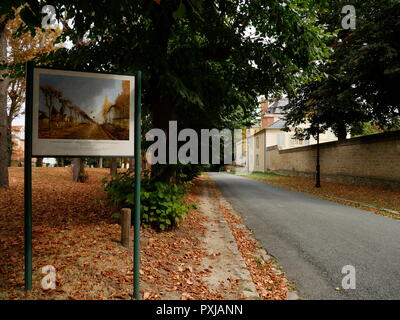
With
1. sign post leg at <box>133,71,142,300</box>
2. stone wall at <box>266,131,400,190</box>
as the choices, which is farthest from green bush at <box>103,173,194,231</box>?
stone wall at <box>266,131,400,190</box>

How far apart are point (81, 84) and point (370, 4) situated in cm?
1560

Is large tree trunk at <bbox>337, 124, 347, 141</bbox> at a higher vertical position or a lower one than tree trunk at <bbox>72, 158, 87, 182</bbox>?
higher

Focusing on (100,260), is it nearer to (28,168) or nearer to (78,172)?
(28,168)

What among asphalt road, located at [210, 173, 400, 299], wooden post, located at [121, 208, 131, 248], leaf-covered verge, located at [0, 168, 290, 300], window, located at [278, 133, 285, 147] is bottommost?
asphalt road, located at [210, 173, 400, 299]

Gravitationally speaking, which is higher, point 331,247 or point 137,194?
point 137,194

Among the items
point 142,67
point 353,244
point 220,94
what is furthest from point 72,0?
point 353,244

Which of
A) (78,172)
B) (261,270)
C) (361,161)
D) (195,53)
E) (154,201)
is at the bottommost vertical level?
(261,270)

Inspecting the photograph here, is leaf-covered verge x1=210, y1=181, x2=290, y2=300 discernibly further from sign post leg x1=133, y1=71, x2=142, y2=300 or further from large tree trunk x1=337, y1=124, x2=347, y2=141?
large tree trunk x1=337, y1=124, x2=347, y2=141

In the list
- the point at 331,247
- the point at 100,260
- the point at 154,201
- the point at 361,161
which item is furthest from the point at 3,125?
the point at 361,161

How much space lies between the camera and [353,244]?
18.8 feet

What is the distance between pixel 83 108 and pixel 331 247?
17.3 ft

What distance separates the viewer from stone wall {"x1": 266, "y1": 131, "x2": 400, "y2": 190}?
48.5 ft

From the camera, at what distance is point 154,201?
213 inches
